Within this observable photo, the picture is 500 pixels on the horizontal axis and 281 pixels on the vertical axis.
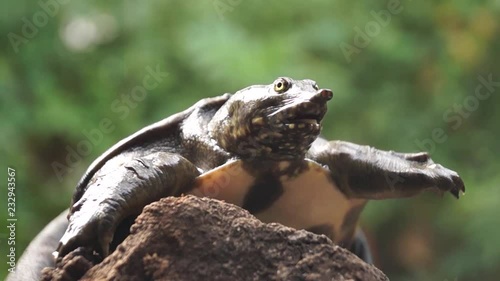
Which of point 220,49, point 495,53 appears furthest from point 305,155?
point 495,53

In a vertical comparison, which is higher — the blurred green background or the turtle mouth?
the turtle mouth

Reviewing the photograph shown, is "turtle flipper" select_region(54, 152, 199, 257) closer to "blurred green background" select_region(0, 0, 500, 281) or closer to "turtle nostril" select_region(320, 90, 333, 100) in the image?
"turtle nostril" select_region(320, 90, 333, 100)

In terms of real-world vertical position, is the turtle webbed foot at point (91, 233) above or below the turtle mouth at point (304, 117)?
above

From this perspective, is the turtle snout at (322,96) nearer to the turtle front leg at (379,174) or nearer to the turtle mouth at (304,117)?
the turtle mouth at (304,117)

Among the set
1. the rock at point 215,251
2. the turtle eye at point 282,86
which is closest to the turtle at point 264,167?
the turtle eye at point 282,86

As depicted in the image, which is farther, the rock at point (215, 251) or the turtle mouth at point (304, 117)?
the turtle mouth at point (304, 117)

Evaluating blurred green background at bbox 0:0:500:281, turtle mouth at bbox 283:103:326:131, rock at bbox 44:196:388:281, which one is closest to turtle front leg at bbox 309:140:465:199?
turtle mouth at bbox 283:103:326:131
